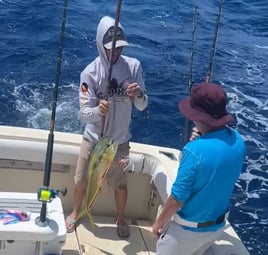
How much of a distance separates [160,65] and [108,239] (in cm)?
605

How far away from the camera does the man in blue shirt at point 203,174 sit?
274cm

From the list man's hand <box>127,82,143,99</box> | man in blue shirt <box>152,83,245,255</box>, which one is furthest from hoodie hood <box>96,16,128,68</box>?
man in blue shirt <box>152,83,245,255</box>

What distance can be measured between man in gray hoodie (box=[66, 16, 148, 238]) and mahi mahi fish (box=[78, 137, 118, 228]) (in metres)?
0.12

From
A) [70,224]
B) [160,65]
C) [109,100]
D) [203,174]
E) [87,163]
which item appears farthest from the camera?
[160,65]

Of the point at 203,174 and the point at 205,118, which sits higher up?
the point at 205,118

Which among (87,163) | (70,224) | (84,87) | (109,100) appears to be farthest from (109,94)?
(70,224)

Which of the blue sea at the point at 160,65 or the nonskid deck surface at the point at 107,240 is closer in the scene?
the nonskid deck surface at the point at 107,240

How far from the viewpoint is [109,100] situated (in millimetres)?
3654

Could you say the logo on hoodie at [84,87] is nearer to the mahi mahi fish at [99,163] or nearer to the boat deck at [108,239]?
the mahi mahi fish at [99,163]

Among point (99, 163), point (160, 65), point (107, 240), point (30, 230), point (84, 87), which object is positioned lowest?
point (107, 240)

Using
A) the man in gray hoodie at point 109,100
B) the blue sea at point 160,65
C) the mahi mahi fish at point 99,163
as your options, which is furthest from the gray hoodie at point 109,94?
the blue sea at point 160,65

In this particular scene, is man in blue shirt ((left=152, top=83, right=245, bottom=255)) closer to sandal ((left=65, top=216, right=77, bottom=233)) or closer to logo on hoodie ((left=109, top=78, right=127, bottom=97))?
logo on hoodie ((left=109, top=78, right=127, bottom=97))

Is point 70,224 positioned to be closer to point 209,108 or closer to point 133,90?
point 133,90

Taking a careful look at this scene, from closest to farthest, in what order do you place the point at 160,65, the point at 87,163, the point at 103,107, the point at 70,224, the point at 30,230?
1. the point at 30,230
2. the point at 103,107
3. the point at 87,163
4. the point at 70,224
5. the point at 160,65
